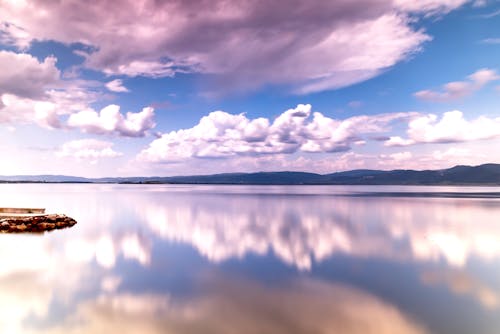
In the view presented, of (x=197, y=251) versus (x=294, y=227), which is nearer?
(x=197, y=251)

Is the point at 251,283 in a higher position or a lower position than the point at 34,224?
lower

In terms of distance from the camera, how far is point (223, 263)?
728 inches

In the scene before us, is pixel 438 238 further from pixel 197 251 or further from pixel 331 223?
pixel 197 251

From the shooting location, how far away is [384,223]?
35.0m

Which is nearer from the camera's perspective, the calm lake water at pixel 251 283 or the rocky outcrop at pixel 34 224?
the calm lake water at pixel 251 283

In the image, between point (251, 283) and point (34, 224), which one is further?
point (34, 224)

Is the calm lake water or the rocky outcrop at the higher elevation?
the rocky outcrop

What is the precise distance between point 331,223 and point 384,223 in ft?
18.8

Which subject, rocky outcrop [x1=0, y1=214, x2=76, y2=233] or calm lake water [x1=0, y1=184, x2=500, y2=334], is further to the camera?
rocky outcrop [x1=0, y1=214, x2=76, y2=233]

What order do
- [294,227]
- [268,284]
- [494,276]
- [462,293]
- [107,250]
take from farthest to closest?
1. [294,227]
2. [107,250]
3. [494,276]
4. [268,284]
5. [462,293]

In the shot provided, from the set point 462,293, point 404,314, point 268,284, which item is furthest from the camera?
point 268,284

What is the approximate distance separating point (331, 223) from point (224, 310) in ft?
84.3

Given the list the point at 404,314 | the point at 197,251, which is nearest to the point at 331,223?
the point at 197,251

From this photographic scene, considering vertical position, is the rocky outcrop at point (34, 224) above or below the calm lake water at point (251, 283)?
above
